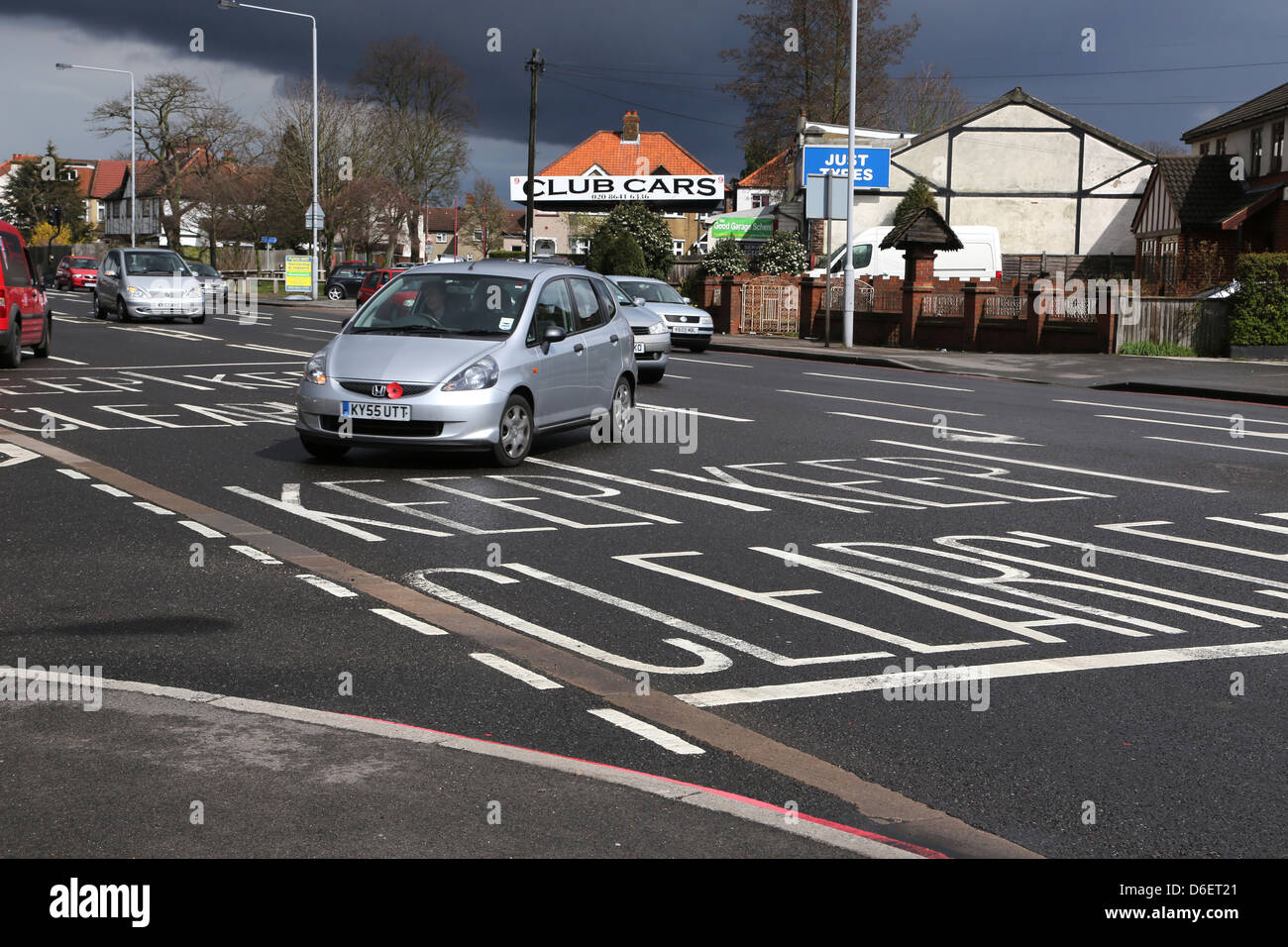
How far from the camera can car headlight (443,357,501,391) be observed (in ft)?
37.6

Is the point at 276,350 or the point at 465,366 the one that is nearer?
the point at 465,366

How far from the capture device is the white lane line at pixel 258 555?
8.10 metres

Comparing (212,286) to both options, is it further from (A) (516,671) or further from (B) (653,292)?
(A) (516,671)

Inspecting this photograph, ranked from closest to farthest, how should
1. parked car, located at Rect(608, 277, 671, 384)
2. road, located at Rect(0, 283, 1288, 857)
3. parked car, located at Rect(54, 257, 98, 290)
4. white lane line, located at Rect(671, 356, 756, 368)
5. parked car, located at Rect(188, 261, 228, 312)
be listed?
1. road, located at Rect(0, 283, 1288, 857)
2. parked car, located at Rect(608, 277, 671, 384)
3. white lane line, located at Rect(671, 356, 756, 368)
4. parked car, located at Rect(188, 261, 228, 312)
5. parked car, located at Rect(54, 257, 98, 290)

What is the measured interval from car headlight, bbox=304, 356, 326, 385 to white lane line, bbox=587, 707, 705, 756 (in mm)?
6917

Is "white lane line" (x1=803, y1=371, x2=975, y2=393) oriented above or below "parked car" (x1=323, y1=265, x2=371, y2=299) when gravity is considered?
below

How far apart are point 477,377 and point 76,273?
59.8 m

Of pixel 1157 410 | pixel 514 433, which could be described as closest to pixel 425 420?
pixel 514 433

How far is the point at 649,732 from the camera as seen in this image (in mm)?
5176

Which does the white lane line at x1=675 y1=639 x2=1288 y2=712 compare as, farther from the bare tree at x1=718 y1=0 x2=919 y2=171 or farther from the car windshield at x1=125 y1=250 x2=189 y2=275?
the bare tree at x1=718 y1=0 x2=919 y2=171

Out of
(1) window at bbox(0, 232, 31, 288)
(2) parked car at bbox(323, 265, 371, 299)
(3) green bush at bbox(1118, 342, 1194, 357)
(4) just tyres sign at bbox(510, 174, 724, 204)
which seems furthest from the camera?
(4) just tyres sign at bbox(510, 174, 724, 204)

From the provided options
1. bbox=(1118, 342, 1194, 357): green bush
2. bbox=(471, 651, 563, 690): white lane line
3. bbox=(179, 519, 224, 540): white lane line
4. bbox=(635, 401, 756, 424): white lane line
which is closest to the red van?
bbox=(635, 401, 756, 424): white lane line

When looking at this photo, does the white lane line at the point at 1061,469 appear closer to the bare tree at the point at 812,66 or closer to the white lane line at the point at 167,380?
the white lane line at the point at 167,380
